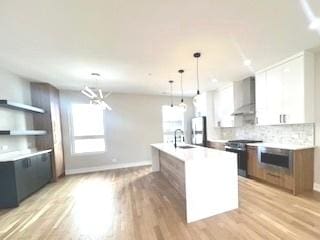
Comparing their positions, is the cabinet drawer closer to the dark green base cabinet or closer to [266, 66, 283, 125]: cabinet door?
[266, 66, 283, 125]: cabinet door

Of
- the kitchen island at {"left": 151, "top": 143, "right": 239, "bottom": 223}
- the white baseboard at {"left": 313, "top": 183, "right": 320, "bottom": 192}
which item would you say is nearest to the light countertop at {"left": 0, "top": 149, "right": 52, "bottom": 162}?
the kitchen island at {"left": 151, "top": 143, "right": 239, "bottom": 223}

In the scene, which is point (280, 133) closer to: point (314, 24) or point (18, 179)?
point (314, 24)

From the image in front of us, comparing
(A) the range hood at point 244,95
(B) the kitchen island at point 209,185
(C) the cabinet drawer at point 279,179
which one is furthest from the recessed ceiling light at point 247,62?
(C) the cabinet drawer at point 279,179

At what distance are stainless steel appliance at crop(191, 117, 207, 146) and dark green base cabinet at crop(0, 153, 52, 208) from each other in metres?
4.95

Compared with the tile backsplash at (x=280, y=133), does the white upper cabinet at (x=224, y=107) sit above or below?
above

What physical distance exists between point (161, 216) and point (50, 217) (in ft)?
6.01

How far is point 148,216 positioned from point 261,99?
3.61 meters

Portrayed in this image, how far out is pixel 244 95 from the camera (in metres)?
5.11

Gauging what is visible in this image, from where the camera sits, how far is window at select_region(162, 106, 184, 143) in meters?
6.90

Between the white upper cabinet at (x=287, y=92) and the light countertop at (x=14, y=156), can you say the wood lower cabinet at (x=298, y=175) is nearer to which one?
the white upper cabinet at (x=287, y=92)

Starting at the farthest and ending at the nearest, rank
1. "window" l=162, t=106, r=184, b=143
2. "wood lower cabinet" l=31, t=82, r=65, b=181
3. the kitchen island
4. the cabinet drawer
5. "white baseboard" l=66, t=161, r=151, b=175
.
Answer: "window" l=162, t=106, r=184, b=143 → "white baseboard" l=66, t=161, r=151, b=175 → "wood lower cabinet" l=31, t=82, r=65, b=181 → the cabinet drawer → the kitchen island

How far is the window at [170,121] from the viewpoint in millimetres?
6898

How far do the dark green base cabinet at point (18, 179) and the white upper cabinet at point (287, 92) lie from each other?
17.4ft

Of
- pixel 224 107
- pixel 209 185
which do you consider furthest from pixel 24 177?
pixel 224 107
